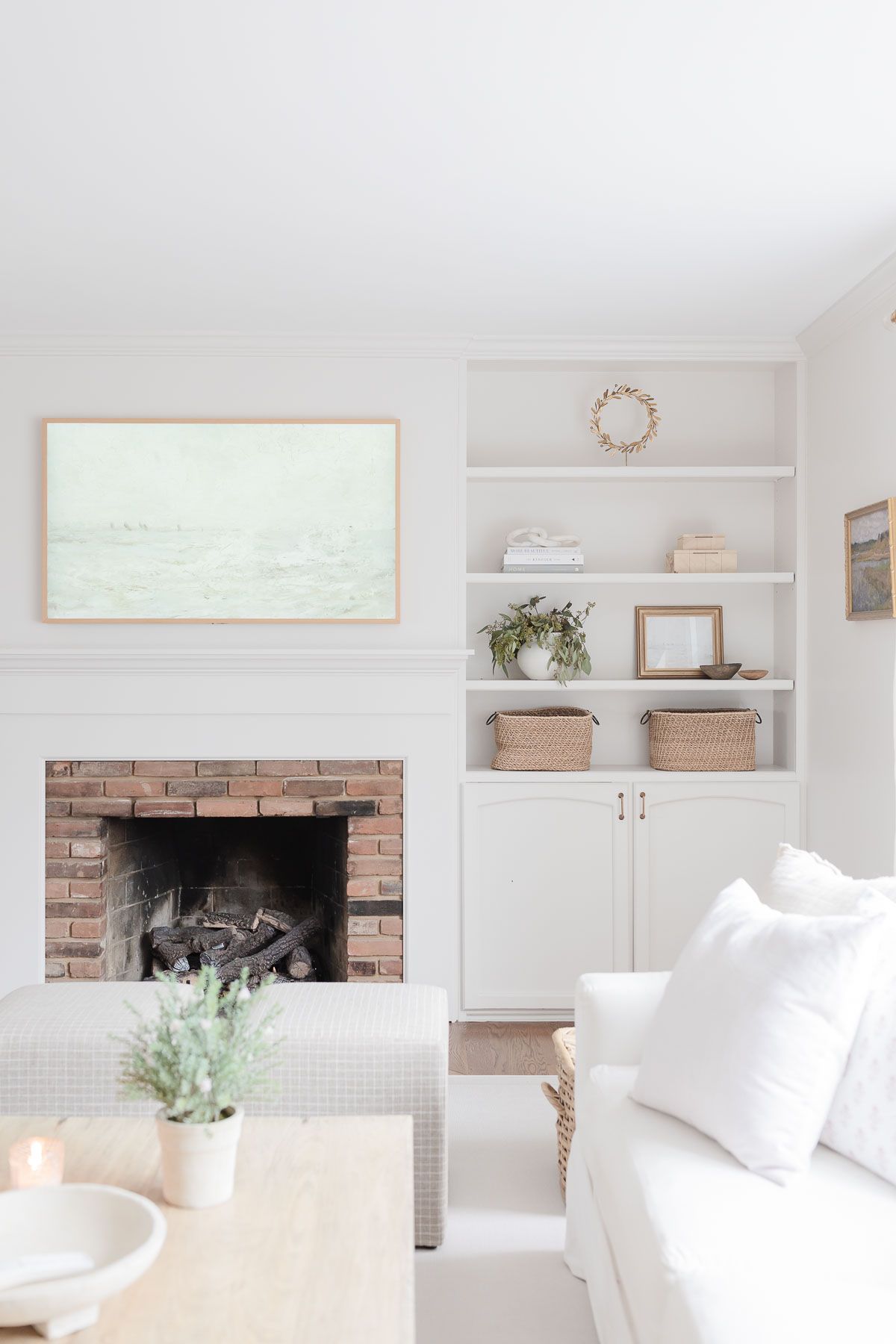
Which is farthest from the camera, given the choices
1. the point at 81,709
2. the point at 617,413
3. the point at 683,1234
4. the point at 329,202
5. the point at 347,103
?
the point at 617,413

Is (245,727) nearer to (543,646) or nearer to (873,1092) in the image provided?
(543,646)

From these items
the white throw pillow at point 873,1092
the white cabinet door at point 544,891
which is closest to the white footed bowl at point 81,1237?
the white throw pillow at point 873,1092

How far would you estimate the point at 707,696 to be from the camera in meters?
4.18

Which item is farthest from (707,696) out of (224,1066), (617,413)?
(224,1066)

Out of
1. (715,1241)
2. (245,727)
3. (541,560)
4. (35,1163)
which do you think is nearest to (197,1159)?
(35,1163)

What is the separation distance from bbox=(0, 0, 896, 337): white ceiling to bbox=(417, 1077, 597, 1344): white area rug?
237 cm

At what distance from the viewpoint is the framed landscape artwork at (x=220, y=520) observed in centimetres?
374

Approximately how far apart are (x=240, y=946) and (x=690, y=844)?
1704 mm

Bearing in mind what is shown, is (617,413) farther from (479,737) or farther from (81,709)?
(81,709)

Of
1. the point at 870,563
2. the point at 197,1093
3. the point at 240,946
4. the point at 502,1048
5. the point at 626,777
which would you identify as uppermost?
the point at 870,563

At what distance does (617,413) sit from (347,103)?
6.85 feet

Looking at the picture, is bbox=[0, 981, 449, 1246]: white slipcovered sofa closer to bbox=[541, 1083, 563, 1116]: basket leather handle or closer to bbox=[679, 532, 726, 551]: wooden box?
bbox=[541, 1083, 563, 1116]: basket leather handle

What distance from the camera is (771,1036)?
1.76 metres

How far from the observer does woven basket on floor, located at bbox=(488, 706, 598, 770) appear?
3855 mm
